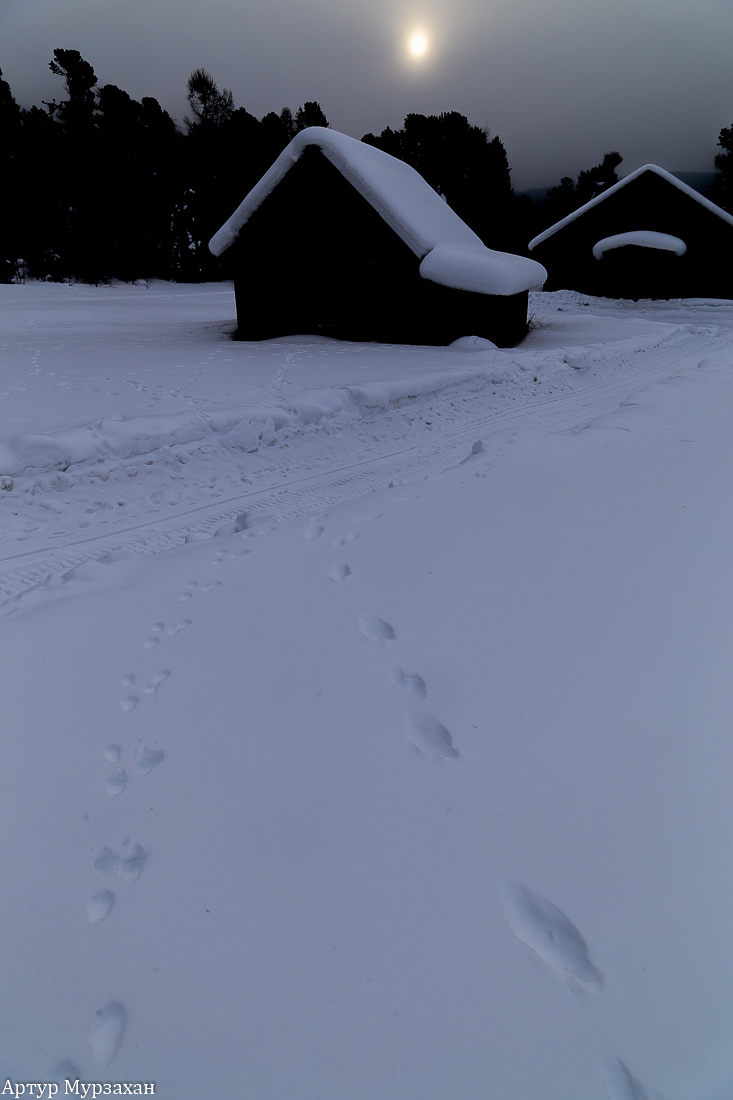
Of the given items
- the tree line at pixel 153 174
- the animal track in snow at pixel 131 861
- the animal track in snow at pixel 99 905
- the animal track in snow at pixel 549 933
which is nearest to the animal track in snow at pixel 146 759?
the animal track in snow at pixel 131 861

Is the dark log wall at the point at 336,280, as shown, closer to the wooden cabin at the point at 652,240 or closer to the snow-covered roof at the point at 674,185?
the wooden cabin at the point at 652,240

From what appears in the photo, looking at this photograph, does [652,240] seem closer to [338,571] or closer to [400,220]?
[400,220]

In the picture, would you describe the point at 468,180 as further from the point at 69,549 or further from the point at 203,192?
the point at 69,549

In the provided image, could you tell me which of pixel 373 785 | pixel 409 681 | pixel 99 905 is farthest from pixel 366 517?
pixel 99 905

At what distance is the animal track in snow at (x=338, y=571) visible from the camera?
8.17ft

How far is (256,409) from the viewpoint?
4.61 meters

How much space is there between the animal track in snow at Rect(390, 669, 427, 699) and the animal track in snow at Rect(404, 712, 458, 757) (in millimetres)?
94

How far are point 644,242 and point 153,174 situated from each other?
20.1 m

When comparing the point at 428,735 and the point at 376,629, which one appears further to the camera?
the point at 376,629

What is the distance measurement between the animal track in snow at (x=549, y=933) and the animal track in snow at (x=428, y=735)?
0.42m

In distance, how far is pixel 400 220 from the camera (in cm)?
841

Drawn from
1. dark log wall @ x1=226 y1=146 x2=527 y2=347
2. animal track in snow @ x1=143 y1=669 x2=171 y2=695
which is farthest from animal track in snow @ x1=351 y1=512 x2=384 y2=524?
dark log wall @ x1=226 y1=146 x2=527 y2=347

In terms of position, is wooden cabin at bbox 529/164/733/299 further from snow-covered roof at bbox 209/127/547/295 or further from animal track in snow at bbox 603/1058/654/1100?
animal track in snow at bbox 603/1058/654/1100

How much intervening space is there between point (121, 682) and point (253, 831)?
0.83 meters
